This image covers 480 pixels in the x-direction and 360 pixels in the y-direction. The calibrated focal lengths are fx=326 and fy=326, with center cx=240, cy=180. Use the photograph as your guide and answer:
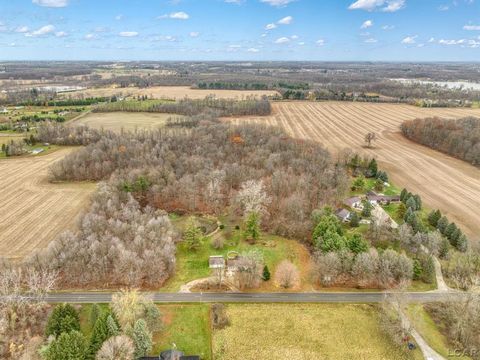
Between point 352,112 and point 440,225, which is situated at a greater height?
point 352,112

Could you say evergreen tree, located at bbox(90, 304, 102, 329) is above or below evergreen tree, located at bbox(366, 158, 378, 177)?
below

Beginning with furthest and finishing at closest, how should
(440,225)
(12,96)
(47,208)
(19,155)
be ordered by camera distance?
(12,96) → (19,155) → (47,208) → (440,225)

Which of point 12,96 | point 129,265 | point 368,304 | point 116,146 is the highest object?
point 12,96

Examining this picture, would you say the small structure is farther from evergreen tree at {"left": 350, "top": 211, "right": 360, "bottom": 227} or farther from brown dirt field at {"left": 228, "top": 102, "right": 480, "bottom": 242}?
evergreen tree at {"left": 350, "top": 211, "right": 360, "bottom": 227}

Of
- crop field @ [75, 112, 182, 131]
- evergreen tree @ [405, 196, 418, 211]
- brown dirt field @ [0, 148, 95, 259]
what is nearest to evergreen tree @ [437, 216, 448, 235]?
evergreen tree @ [405, 196, 418, 211]

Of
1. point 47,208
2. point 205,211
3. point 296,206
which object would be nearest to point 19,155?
point 47,208

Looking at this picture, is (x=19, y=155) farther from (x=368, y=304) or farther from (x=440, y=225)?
(x=440, y=225)

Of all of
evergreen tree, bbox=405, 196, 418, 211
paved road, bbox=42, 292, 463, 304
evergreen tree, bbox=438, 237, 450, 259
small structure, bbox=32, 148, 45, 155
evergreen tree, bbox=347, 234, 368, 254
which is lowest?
paved road, bbox=42, 292, 463, 304

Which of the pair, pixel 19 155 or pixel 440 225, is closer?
pixel 440 225

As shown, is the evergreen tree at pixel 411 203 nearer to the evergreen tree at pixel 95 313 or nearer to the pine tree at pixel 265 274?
the pine tree at pixel 265 274
